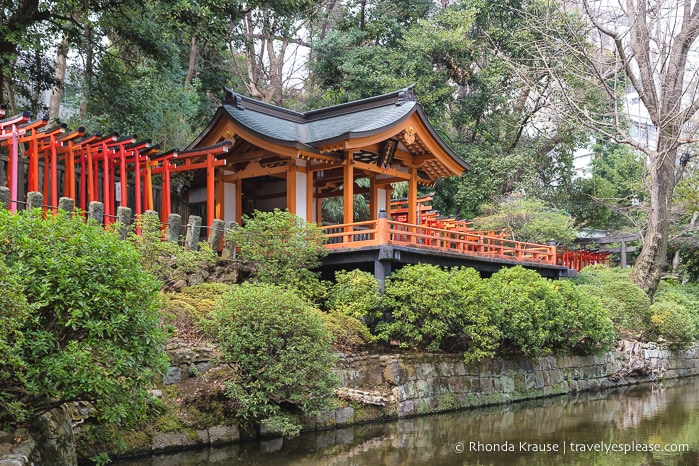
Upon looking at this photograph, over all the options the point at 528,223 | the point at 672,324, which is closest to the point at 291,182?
the point at 528,223

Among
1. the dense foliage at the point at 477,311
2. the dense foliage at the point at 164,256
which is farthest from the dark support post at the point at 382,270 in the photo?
the dense foliage at the point at 164,256

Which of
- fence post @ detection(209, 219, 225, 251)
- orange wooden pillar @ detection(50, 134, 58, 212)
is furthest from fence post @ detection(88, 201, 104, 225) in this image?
fence post @ detection(209, 219, 225, 251)

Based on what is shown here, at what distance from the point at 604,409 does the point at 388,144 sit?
286 inches

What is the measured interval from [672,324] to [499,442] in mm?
10582

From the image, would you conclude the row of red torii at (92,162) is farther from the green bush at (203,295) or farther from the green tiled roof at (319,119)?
the green bush at (203,295)

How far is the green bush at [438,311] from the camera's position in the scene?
1228 cm

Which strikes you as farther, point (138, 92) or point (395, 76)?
point (395, 76)

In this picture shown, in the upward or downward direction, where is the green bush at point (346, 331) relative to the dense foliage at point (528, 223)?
downward

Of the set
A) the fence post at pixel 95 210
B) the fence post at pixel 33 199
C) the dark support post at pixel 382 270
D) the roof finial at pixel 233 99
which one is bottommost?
the dark support post at pixel 382 270

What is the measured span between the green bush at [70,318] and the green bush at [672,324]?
15145mm

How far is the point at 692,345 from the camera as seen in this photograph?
1959 cm

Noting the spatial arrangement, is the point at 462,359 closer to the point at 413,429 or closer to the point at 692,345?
the point at 413,429

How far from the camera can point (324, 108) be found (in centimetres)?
1745

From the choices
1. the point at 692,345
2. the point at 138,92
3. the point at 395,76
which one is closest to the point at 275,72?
the point at 395,76
